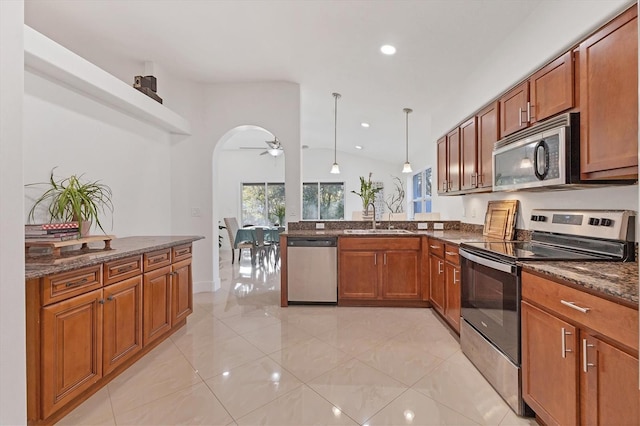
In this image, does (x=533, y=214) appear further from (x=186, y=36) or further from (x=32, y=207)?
(x=32, y=207)

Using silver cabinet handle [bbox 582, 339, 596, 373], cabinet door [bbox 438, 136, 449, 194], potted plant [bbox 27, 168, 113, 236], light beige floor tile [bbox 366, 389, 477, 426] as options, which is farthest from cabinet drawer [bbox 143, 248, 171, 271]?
cabinet door [bbox 438, 136, 449, 194]

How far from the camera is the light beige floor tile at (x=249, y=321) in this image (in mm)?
2977

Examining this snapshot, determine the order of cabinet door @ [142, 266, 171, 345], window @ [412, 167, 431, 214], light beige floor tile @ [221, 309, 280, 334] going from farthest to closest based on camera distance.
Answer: window @ [412, 167, 431, 214]
light beige floor tile @ [221, 309, 280, 334]
cabinet door @ [142, 266, 171, 345]

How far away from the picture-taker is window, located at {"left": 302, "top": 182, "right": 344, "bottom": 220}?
30.1 ft

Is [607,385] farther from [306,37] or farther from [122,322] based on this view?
[306,37]

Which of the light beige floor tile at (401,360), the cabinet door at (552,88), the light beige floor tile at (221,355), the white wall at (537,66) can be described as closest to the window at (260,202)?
the white wall at (537,66)

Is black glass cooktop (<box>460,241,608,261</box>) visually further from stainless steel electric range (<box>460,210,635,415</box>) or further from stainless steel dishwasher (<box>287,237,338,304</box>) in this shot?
stainless steel dishwasher (<box>287,237,338,304</box>)

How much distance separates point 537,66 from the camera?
7.11 feet

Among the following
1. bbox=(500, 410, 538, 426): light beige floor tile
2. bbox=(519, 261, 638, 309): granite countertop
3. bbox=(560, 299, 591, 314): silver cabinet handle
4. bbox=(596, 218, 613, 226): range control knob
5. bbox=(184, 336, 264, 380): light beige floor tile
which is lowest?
bbox=(500, 410, 538, 426): light beige floor tile

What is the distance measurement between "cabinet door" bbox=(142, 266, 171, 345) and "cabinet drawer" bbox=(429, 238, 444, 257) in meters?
2.54

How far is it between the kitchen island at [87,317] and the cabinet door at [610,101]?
281 cm

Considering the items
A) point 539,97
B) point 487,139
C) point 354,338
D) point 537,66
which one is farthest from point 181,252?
point 537,66

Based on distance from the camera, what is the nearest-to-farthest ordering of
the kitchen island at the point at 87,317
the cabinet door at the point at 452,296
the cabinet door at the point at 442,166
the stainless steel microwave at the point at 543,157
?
the kitchen island at the point at 87,317, the stainless steel microwave at the point at 543,157, the cabinet door at the point at 452,296, the cabinet door at the point at 442,166

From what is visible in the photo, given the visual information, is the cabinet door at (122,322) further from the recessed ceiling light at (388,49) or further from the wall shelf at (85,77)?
the recessed ceiling light at (388,49)
